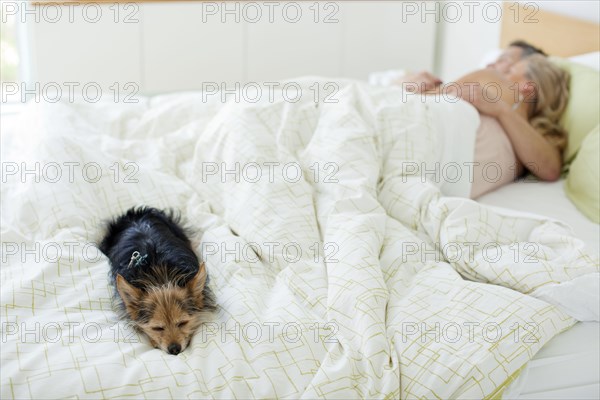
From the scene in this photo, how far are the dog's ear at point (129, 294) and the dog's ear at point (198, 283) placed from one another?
0.11 metres

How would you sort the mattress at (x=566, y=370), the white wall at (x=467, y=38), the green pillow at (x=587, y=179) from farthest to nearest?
1. the white wall at (x=467, y=38)
2. the green pillow at (x=587, y=179)
3. the mattress at (x=566, y=370)

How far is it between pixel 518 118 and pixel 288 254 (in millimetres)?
1084

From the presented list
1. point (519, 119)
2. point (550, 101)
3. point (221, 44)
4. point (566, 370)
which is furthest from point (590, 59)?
point (221, 44)

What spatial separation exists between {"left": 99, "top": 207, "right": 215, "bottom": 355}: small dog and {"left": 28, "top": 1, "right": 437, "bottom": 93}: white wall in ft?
7.04

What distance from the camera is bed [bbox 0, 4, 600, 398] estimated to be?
60.6 inches

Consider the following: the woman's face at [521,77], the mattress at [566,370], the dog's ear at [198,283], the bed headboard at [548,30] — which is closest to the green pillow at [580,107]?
the woman's face at [521,77]

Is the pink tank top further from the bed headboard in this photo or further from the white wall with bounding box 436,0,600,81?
the white wall with bounding box 436,0,600,81

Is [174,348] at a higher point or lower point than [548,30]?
lower

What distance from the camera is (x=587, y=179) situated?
236cm

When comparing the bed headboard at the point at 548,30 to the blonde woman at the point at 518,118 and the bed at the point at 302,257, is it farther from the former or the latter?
the bed at the point at 302,257

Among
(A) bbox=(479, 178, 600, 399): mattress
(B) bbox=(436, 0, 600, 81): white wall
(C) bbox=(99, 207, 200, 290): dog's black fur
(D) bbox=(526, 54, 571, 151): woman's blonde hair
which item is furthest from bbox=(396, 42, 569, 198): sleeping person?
(C) bbox=(99, 207, 200, 290): dog's black fur

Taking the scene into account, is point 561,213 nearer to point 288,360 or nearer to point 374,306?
point 374,306

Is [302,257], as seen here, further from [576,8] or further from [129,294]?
[576,8]

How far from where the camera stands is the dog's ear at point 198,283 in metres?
1.63
